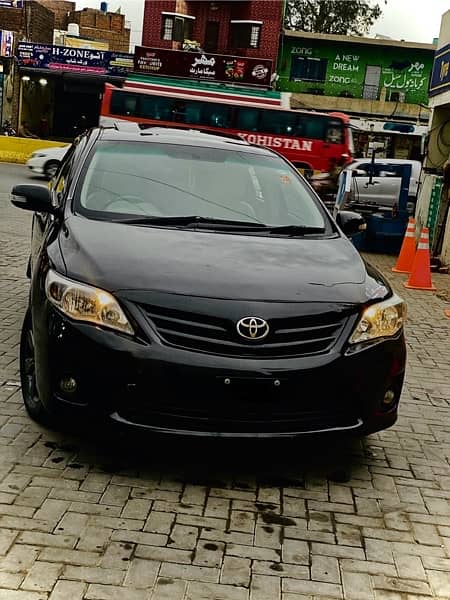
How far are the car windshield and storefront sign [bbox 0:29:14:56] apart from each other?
34.2 m

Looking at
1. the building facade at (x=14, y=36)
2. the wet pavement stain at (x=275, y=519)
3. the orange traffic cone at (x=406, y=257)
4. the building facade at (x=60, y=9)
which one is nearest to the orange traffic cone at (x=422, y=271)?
the orange traffic cone at (x=406, y=257)

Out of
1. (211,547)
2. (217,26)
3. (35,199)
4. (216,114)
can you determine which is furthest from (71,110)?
(211,547)

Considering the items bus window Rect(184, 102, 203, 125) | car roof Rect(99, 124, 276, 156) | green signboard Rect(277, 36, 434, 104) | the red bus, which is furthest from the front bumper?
green signboard Rect(277, 36, 434, 104)

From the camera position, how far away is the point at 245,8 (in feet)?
131

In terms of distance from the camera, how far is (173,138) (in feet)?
17.8

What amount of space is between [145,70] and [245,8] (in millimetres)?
8117

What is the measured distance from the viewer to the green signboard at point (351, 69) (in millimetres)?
39625

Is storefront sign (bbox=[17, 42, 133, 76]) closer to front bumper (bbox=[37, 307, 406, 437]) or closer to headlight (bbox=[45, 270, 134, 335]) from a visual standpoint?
headlight (bbox=[45, 270, 134, 335])

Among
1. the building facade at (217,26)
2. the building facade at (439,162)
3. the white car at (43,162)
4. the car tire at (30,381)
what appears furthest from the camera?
the building facade at (217,26)

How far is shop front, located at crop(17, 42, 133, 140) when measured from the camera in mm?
35656

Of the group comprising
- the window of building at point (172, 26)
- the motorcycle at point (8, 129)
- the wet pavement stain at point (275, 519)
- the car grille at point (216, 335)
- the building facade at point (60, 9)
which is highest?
the building facade at point (60, 9)

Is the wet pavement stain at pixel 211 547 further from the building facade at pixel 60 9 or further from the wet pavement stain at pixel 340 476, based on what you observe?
the building facade at pixel 60 9

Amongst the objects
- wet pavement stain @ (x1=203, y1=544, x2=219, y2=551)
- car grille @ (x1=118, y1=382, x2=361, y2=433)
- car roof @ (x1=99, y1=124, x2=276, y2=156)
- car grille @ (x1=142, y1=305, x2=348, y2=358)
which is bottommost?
wet pavement stain @ (x1=203, y1=544, x2=219, y2=551)

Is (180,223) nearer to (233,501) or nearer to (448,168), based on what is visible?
(233,501)
